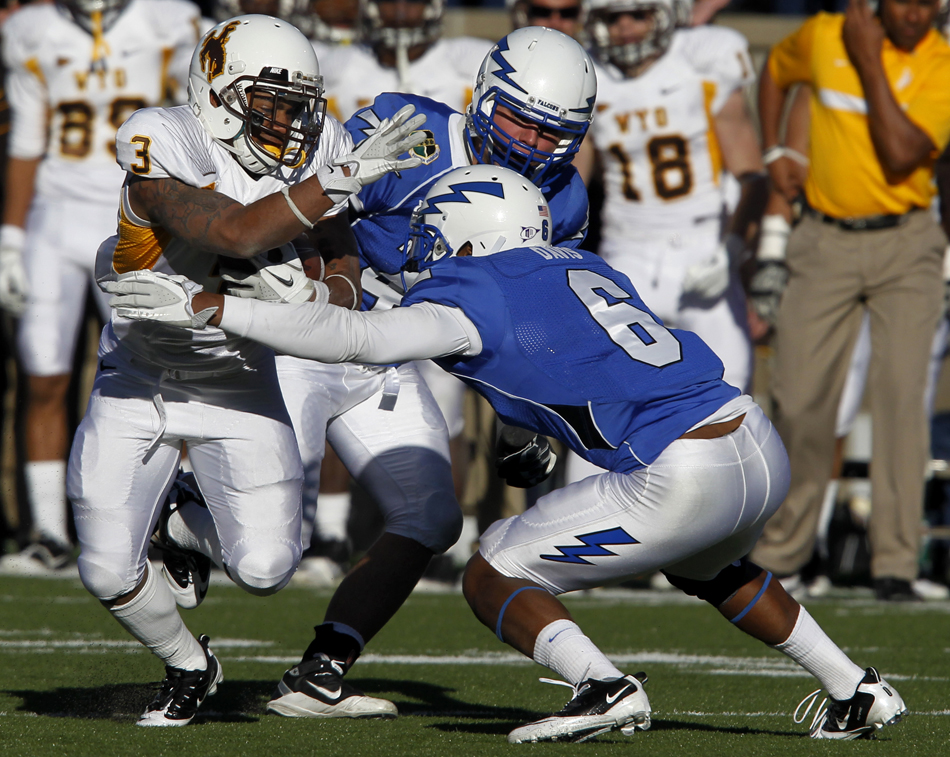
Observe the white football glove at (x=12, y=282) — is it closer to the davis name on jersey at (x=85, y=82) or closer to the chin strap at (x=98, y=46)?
the davis name on jersey at (x=85, y=82)

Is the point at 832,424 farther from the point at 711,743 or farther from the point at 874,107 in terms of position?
the point at 711,743

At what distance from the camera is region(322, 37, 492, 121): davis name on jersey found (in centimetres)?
616

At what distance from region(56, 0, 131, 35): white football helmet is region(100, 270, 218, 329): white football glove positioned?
3.74 meters

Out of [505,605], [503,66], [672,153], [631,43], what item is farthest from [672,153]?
[505,605]

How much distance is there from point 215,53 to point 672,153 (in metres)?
2.96

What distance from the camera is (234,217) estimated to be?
116 inches

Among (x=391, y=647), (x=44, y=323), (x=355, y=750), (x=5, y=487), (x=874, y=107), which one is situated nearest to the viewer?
(x=355, y=750)

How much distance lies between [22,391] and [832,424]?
3.33m

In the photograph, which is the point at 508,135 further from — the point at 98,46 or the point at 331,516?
the point at 98,46

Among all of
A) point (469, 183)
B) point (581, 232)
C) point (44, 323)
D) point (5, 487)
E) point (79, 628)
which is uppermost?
point (469, 183)

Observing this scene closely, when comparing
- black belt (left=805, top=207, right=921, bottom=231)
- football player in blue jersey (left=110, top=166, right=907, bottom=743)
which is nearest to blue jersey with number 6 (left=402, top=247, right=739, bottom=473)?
football player in blue jersey (left=110, top=166, right=907, bottom=743)

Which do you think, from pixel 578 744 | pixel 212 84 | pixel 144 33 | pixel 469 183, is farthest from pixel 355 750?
pixel 144 33

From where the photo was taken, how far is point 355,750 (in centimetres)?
283

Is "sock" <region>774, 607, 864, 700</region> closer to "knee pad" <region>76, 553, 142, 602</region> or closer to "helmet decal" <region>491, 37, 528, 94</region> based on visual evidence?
"knee pad" <region>76, 553, 142, 602</region>
